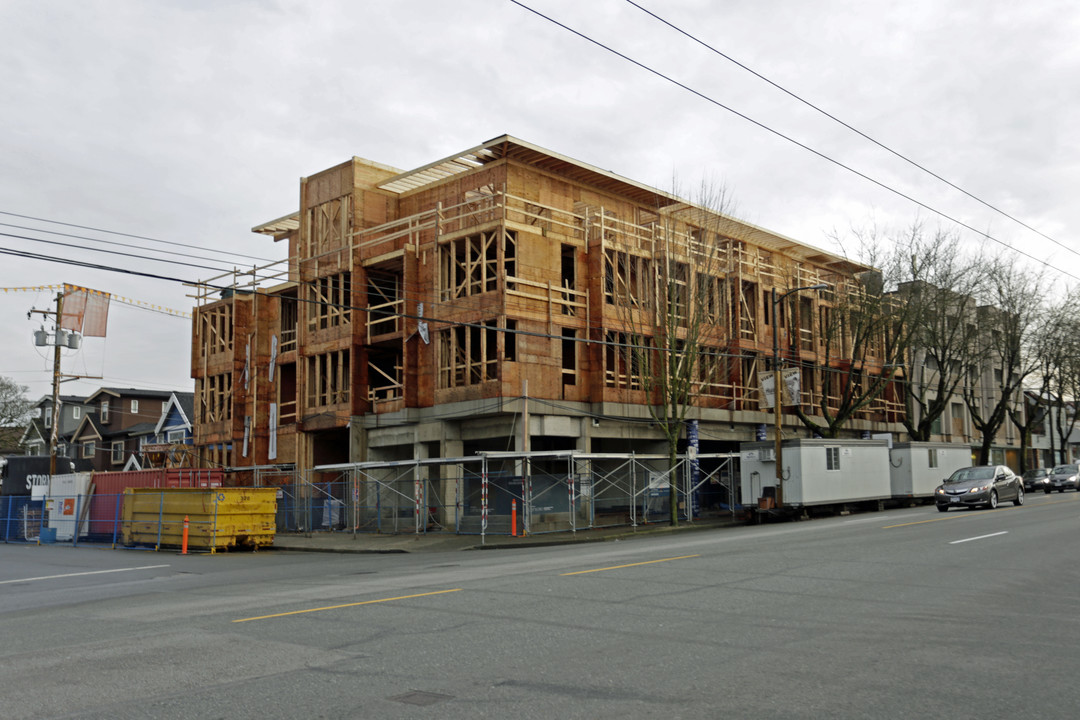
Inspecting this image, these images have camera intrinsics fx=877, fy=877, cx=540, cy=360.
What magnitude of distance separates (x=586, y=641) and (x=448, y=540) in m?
19.4

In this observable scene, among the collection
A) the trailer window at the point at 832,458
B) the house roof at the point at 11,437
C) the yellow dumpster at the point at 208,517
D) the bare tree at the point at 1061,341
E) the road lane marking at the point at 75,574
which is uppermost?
the bare tree at the point at 1061,341

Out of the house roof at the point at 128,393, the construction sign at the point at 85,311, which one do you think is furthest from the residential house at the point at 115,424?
the construction sign at the point at 85,311

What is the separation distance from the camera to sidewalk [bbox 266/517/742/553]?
25.3 metres

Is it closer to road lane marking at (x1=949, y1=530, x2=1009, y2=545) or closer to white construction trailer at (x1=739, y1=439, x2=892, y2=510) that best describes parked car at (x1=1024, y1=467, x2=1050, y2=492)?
white construction trailer at (x1=739, y1=439, x2=892, y2=510)

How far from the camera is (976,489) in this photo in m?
29.6

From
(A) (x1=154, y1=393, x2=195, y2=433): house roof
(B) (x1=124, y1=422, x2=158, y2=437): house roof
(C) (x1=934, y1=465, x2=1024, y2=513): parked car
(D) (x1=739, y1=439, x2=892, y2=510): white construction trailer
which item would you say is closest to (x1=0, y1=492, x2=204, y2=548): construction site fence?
(A) (x1=154, y1=393, x2=195, y2=433): house roof

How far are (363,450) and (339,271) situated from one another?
772 centimetres

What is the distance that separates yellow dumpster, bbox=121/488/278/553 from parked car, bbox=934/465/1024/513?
872 inches

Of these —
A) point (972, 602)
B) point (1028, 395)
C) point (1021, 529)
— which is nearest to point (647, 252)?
point (1021, 529)

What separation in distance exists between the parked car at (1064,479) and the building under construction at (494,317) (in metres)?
17.2

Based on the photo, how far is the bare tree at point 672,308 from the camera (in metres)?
30.5

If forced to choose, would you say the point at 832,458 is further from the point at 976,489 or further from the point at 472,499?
the point at 472,499

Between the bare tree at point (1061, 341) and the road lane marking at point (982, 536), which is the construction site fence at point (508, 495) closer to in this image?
the road lane marking at point (982, 536)

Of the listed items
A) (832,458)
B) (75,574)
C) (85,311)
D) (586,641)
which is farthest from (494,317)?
(586,641)
